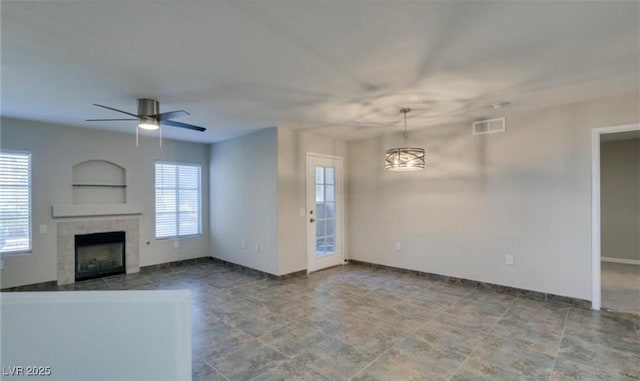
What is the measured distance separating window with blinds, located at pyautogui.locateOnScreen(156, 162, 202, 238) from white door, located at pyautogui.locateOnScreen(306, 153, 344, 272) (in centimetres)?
255

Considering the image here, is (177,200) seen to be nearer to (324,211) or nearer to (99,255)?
(99,255)

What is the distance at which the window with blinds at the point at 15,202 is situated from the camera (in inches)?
176

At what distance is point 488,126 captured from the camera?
449 centimetres

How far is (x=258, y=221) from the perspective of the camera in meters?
5.45

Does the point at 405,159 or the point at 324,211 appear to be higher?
the point at 405,159

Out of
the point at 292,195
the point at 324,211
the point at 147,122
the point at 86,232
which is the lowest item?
the point at 86,232

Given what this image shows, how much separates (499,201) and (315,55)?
342 cm

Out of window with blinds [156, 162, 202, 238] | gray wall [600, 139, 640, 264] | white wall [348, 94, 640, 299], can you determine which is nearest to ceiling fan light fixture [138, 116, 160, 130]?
window with blinds [156, 162, 202, 238]

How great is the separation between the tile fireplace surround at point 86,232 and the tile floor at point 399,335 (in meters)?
0.36

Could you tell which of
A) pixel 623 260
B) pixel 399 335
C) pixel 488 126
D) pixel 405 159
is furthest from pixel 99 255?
pixel 623 260

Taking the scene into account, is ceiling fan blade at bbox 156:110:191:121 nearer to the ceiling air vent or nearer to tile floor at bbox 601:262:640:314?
the ceiling air vent

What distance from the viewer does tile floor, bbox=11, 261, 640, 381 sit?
2.47 m

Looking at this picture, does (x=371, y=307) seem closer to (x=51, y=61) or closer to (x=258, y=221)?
(x=258, y=221)

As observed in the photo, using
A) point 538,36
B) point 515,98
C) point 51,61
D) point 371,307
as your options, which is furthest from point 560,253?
point 51,61
